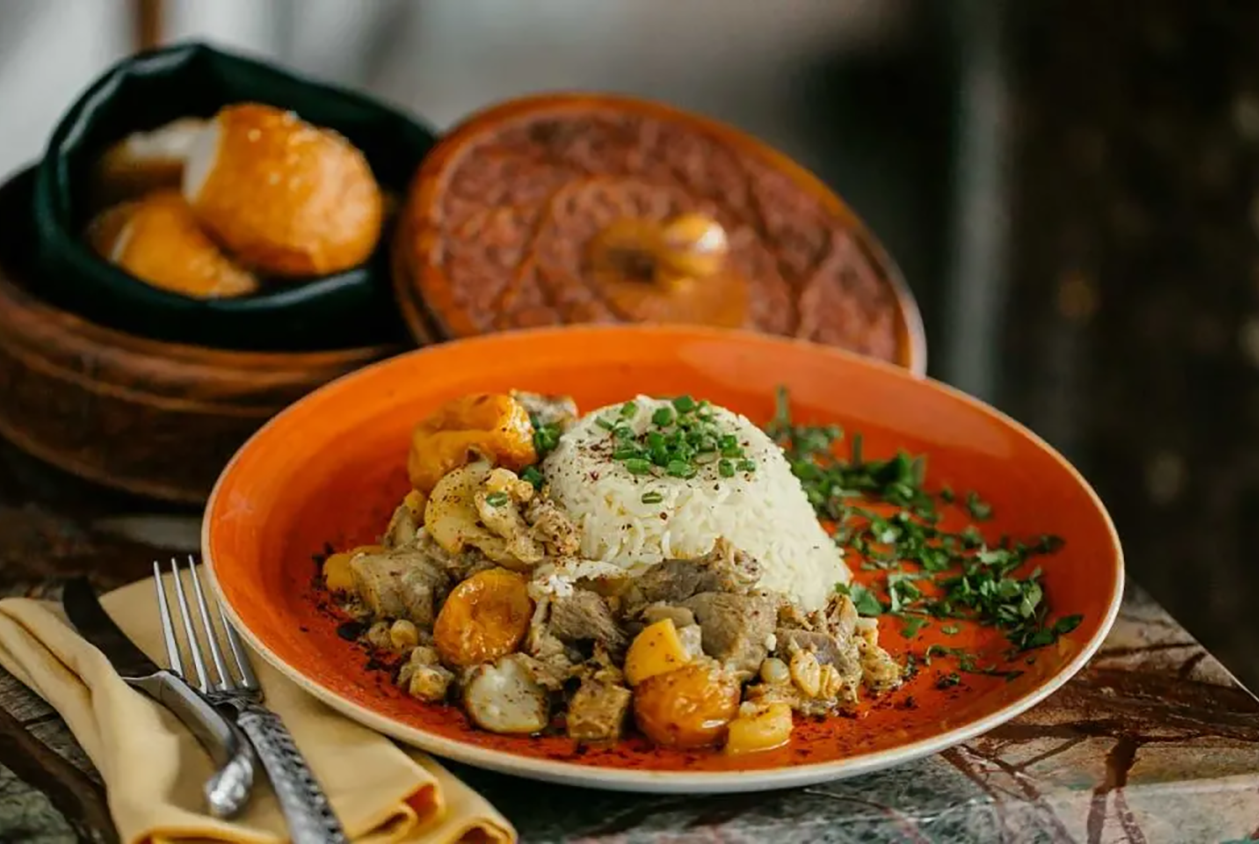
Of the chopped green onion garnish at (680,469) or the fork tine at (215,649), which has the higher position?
the chopped green onion garnish at (680,469)

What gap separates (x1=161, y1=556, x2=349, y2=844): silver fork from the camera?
1232mm

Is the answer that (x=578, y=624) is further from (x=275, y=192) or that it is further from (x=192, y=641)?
Answer: (x=275, y=192)

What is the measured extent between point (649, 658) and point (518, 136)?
1089 mm

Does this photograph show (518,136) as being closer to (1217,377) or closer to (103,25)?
(103,25)

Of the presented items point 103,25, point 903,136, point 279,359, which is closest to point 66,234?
point 279,359

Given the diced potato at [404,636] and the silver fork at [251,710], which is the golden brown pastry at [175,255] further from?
the diced potato at [404,636]

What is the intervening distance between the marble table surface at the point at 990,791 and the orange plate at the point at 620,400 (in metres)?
0.06

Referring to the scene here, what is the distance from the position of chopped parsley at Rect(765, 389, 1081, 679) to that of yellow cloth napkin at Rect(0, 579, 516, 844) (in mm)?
523

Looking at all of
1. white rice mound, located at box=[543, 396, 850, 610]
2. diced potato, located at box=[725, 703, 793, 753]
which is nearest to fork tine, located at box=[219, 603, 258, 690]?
white rice mound, located at box=[543, 396, 850, 610]

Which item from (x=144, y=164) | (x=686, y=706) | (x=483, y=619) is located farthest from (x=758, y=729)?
(x=144, y=164)

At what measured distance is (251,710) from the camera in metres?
1.35

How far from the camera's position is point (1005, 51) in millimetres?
3596

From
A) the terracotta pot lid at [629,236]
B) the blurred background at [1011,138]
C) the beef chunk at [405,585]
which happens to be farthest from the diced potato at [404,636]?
the blurred background at [1011,138]

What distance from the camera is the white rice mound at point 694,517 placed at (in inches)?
60.1
